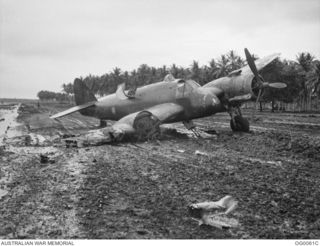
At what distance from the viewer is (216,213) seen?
542 cm

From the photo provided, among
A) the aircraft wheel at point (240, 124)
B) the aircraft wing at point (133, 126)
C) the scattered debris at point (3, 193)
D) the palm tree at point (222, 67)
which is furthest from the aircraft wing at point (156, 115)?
the palm tree at point (222, 67)

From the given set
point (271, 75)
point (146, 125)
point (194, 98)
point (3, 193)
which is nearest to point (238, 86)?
point (194, 98)

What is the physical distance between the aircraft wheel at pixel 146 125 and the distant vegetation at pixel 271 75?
1078cm

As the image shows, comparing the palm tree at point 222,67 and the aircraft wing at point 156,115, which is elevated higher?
the palm tree at point 222,67

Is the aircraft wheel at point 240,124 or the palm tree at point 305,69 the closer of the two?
the aircraft wheel at point 240,124

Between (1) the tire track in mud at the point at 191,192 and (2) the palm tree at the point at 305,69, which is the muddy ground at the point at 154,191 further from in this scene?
(2) the palm tree at the point at 305,69

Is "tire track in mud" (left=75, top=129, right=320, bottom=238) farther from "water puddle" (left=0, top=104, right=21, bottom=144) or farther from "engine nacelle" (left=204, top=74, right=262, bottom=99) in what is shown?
"water puddle" (left=0, top=104, right=21, bottom=144)

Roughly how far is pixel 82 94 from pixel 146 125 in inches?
402

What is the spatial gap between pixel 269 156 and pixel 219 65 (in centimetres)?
7767

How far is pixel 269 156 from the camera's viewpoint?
11.0 m

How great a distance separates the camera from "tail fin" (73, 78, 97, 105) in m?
24.0

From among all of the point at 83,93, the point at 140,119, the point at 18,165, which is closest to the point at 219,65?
→ the point at 83,93

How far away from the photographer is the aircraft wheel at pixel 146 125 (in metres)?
15.4

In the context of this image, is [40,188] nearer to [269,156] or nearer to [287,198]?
[287,198]
